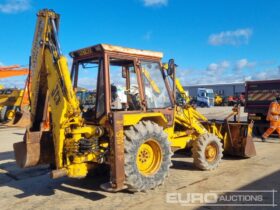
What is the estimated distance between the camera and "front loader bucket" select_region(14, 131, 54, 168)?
5973mm

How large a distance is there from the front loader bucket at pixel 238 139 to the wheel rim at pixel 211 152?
1040 mm

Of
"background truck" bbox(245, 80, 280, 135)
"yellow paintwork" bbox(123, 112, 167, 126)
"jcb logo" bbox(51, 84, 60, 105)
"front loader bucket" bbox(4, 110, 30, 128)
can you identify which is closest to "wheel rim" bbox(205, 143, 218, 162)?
"yellow paintwork" bbox(123, 112, 167, 126)

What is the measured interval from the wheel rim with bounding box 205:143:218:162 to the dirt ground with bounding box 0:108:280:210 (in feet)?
0.94

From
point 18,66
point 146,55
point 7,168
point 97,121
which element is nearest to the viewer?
point 97,121

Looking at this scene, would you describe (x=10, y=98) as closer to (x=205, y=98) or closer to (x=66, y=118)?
(x=66, y=118)

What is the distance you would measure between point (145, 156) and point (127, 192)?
0.70 metres

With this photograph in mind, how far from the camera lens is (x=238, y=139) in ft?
28.8

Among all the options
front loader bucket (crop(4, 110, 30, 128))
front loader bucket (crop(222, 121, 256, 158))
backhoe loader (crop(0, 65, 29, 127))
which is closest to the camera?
front loader bucket (crop(222, 121, 256, 158))

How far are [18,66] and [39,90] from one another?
51.1 feet

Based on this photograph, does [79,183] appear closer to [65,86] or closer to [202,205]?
[65,86]

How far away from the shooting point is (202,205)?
17.7 ft

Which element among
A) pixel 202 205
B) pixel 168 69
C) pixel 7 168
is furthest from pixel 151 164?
pixel 7 168

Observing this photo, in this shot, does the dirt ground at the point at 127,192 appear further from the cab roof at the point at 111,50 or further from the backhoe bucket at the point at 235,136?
the cab roof at the point at 111,50

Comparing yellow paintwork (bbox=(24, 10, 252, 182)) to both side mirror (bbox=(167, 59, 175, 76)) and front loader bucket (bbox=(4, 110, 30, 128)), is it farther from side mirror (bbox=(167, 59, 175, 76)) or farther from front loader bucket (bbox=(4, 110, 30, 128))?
front loader bucket (bbox=(4, 110, 30, 128))
